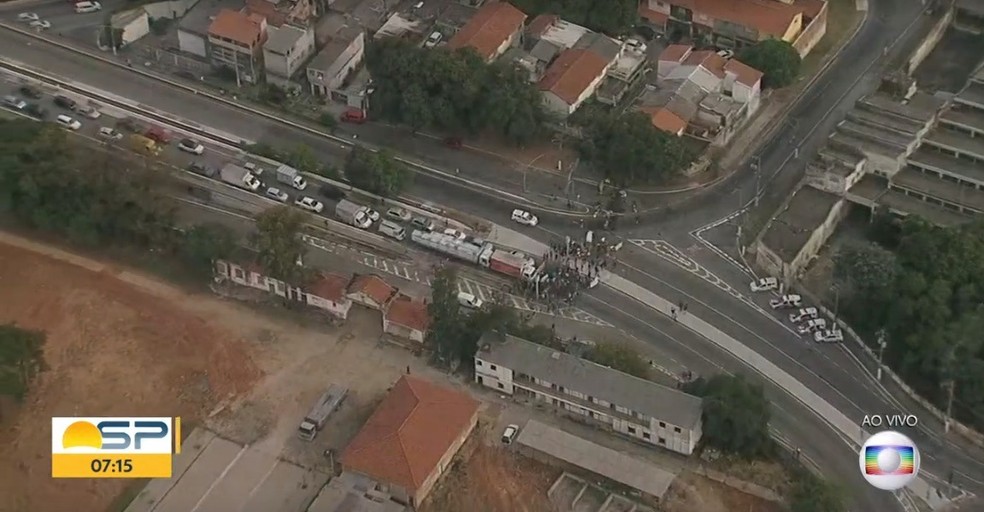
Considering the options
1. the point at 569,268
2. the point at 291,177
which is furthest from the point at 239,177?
the point at 569,268

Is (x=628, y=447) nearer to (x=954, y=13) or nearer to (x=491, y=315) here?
(x=491, y=315)

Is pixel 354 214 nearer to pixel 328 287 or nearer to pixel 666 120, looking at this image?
pixel 328 287

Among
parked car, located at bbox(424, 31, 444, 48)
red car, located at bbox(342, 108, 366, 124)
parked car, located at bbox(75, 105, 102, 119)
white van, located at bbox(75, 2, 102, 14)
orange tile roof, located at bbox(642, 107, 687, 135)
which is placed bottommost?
parked car, located at bbox(75, 105, 102, 119)

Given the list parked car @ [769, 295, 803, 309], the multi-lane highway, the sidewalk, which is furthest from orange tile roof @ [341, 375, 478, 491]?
parked car @ [769, 295, 803, 309]

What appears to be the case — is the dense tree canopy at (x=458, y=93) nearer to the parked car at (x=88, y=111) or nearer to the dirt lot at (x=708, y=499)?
the parked car at (x=88, y=111)

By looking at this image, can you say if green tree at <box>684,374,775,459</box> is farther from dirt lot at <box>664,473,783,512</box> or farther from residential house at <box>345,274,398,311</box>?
residential house at <box>345,274,398,311</box>

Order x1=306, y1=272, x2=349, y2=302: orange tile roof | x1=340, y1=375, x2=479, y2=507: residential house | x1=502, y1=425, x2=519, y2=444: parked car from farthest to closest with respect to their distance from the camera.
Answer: x1=306, y1=272, x2=349, y2=302: orange tile roof < x1=502, y1=425, x2=519, y2=444: parked car < x1=340, y1=375, x2=479, y2=507: residential house

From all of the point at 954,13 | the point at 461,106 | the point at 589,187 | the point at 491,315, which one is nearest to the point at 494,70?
the point at 461,106
